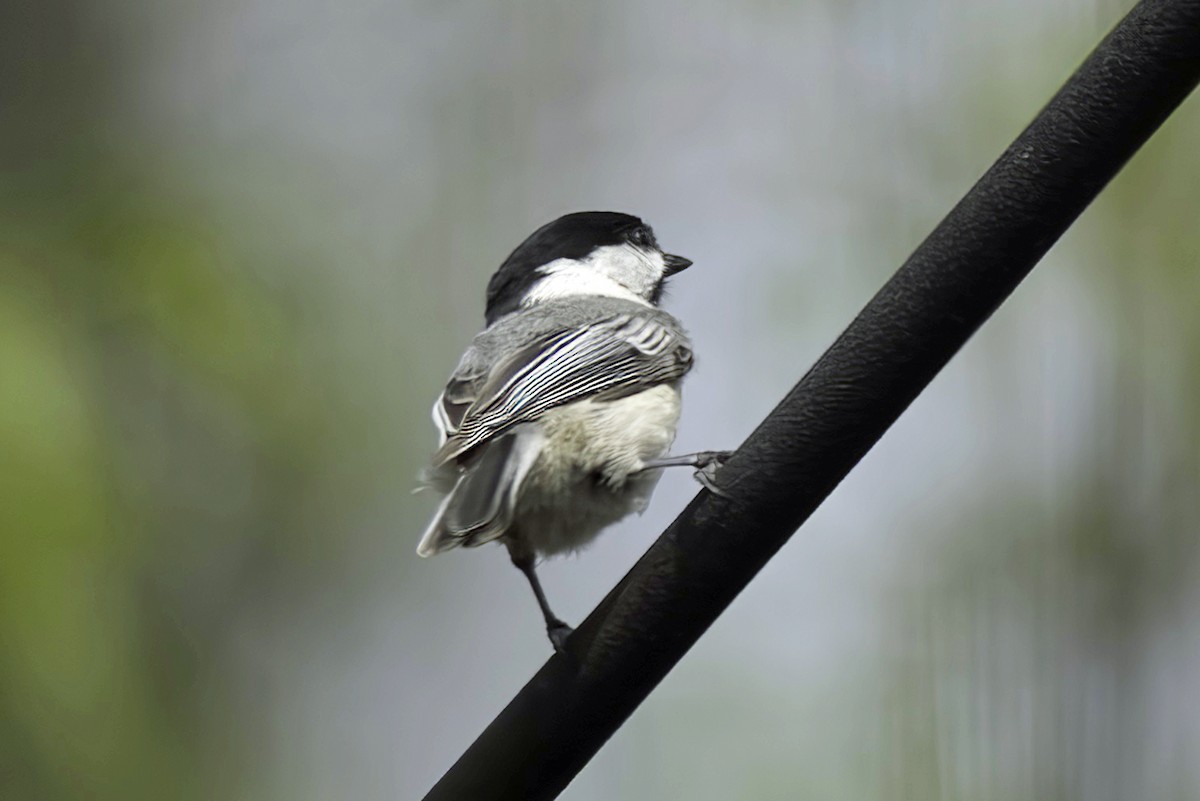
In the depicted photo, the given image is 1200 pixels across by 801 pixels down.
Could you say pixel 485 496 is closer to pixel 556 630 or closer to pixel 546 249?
pixel 556 630

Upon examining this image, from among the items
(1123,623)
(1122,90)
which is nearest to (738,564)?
(1122,90)

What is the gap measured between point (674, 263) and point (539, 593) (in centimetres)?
134

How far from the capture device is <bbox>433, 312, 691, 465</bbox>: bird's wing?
86.0 inches

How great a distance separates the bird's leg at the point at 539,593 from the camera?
92.0 inches

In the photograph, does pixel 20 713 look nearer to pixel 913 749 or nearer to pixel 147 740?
pixel 147 740

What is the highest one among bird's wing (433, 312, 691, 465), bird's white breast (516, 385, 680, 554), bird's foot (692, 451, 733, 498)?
bird's foot (692, 451, 733, 498)

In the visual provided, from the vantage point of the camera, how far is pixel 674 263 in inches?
138

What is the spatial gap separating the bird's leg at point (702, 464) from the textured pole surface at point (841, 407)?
0.08 feet

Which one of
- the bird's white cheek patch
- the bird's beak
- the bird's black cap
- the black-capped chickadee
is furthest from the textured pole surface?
the bird's beak

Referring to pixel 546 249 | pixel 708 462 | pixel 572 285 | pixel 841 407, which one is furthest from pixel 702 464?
pixel 546 249

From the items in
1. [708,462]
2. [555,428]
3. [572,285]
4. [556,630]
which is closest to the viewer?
[708,462]

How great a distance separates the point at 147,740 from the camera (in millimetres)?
3857

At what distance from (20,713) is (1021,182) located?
3133 mm

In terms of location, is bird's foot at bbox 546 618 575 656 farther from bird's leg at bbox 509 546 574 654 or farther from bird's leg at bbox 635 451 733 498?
bird's leg at bbox 635 451 733 498
